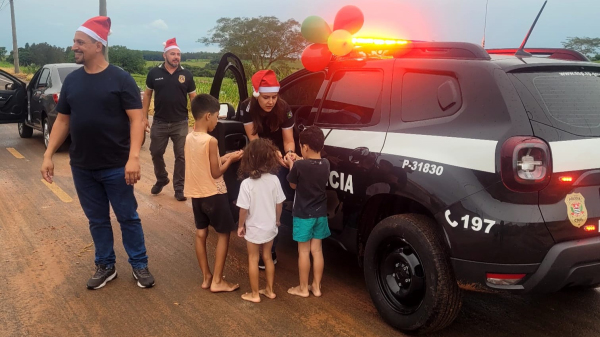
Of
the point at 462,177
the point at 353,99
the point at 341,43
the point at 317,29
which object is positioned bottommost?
the point at 462,177

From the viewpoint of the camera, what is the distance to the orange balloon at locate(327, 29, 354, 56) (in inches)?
152

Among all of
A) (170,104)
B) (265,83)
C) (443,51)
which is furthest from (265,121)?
(170,104)

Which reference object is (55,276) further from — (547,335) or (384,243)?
(547,335)

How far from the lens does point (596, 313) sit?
11.5ft

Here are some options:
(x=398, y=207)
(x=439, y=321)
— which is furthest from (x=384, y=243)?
(x=439, y=321)

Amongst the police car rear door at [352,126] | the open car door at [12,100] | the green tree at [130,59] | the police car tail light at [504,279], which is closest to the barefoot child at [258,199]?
the police car rear door at [352,126]

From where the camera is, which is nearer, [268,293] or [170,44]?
[268,293]

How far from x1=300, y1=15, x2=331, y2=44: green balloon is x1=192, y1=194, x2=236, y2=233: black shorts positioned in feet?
5.01

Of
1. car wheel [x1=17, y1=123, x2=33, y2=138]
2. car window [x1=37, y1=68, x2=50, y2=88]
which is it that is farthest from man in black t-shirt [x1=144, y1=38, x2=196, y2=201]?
car wheel [x1=17, y1=123, x2=33, y2=138]

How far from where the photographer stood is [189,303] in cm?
363

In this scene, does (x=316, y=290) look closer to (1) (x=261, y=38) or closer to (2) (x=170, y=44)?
(2) (x=170, y=44)

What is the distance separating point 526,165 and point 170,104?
4905 mm

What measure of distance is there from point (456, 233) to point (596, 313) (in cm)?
159

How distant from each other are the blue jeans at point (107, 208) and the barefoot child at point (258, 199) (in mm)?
957
